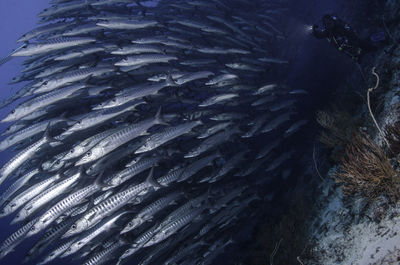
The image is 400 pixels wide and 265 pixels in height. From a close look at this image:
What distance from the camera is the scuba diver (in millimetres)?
5515

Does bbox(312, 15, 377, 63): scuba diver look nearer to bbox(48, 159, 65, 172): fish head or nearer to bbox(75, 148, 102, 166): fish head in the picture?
bbox(75, 148, 102, 166): fish head

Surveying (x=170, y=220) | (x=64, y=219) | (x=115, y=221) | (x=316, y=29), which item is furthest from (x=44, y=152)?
(x=316, y=29)

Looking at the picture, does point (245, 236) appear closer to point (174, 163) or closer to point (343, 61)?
point (174, 163)

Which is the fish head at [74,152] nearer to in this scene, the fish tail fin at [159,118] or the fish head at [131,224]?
the fish tail fin at [159,118]

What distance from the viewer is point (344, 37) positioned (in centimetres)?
564

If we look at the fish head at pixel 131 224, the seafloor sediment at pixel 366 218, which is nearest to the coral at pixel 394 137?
the seafloor sediment at pixel 366 218

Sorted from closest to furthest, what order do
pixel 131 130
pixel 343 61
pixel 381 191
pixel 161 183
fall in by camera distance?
pixel 381 191 < pixel 131 130 < pixel 161 183 < pixel 343 61

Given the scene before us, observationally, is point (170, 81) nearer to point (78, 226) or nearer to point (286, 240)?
point (78, 226)

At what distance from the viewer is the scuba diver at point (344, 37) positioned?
18.1ft

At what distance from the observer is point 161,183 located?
490 centimetres

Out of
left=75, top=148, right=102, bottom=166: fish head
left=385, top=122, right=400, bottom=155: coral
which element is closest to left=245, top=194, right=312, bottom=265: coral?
left=385, top=122, right=400, bottom=155: coral

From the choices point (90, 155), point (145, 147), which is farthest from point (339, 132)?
point (90, 155)

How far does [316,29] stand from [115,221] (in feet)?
20.0

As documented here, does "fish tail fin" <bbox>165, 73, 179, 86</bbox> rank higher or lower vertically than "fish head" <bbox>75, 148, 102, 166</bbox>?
higher
